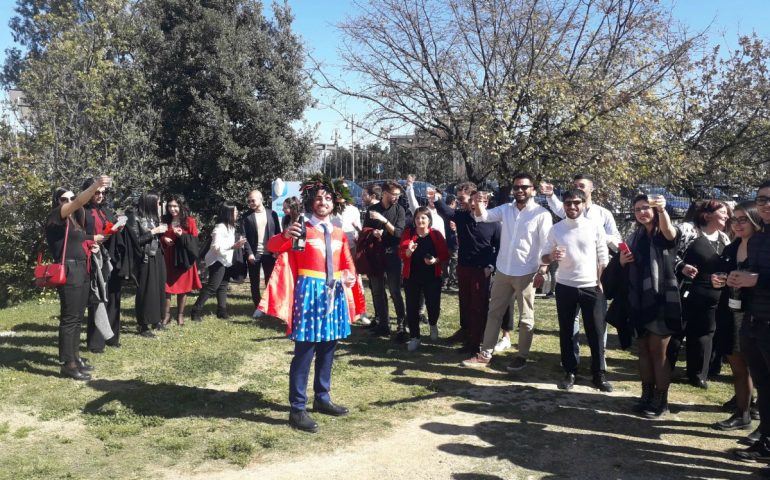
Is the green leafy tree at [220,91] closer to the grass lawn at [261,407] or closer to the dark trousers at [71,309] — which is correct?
the grass lawn at [261,407]

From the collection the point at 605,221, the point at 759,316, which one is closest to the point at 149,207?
the point at 605,221

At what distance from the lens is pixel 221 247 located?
813 cm

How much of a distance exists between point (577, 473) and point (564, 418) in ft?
3.22

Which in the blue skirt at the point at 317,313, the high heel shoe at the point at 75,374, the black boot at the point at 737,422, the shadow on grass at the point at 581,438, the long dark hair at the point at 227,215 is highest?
the long dark hair at the point at 227,215

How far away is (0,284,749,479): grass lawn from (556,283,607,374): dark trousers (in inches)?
11.7

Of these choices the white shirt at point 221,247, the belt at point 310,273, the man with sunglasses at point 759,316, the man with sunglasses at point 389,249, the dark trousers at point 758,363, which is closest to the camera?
the man with sunglasses at point 759,316

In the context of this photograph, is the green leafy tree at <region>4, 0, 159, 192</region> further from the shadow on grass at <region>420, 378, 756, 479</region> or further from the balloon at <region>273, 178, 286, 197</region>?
the shadow on grass at <region>420, 378, 756, 479</region>

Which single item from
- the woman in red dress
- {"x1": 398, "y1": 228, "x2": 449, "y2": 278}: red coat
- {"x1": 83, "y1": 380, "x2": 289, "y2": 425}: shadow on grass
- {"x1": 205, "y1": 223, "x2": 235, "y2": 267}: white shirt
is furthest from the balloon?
{"x1": 83, "y1": 380, "x2": 289, "y2": 425}: shadow on grass

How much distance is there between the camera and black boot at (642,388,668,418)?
4.88 meters

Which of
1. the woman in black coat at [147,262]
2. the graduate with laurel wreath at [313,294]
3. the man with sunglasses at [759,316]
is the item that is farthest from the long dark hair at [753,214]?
the woman in black coat at [147,262]

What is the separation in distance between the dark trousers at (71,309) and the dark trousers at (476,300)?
12.7ft

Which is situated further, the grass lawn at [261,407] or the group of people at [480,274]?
the group of people at [480,274]

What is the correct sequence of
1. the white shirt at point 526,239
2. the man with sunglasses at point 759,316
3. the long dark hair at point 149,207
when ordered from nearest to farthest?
the man with sunglasses at point 759,316 → the white shirt at point 526,239 → the long dark hair at point 149,207

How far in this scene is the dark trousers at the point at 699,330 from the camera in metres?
5.59
